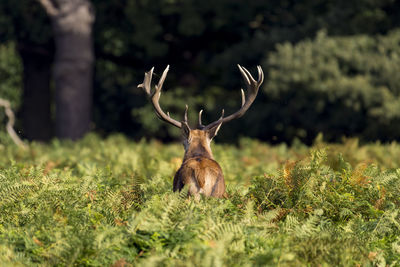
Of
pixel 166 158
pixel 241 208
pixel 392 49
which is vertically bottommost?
pixel 241 208

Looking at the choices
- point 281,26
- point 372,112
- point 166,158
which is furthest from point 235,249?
point 281,26

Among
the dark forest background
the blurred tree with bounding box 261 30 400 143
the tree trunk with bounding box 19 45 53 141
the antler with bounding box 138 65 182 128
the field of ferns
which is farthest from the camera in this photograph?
the tree trunk with bounding box 19 45 53 141

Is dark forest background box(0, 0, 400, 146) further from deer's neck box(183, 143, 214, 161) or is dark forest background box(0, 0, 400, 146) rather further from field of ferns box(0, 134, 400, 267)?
field of ferns box(0, 134, 400, 267)

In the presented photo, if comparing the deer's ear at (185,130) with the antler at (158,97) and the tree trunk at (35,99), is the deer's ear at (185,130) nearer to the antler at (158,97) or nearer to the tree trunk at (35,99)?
the antler at (158,97)

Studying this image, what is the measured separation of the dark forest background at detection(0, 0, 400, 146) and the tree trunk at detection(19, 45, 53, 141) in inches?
1.7

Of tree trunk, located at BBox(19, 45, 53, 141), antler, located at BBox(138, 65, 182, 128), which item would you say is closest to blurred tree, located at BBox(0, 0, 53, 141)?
tree trunk, located at BBox(19, 45, 53, 141)

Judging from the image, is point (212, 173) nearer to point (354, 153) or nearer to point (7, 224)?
point (7, 224)

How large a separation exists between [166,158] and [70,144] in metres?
4.89

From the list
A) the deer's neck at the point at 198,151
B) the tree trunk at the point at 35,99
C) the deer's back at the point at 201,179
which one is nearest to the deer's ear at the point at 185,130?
the deer's neck at the point at 198,151

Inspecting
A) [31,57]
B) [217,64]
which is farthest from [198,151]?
[31,57]

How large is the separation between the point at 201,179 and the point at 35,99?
22.4 metres

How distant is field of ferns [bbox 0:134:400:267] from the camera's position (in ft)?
13.6

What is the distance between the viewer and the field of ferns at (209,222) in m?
4.14

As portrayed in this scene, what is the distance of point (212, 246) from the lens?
13.1 ft
